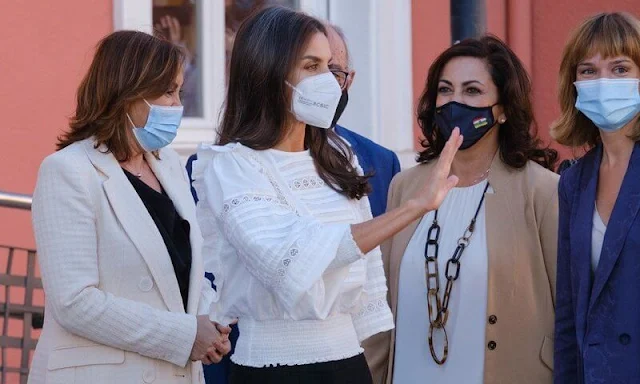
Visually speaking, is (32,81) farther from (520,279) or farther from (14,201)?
(520,279)

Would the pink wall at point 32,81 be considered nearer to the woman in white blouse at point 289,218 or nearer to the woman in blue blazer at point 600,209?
the woman in white blouse at point 289,218

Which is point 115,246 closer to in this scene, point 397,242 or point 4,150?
point 397,242

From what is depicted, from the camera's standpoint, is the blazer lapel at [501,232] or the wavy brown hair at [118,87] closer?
the wavy brown hair at [118,87]

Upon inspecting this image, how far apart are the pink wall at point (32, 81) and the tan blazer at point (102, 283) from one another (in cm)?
206

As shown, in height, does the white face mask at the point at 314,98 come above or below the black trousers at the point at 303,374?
above

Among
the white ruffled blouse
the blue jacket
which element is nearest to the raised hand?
the white ruffled blouse

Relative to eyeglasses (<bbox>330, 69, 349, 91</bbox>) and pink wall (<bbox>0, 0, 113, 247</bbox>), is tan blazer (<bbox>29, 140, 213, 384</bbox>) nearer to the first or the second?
eyeglasses (<bbox>330, 69, 349, 91</bbox>)

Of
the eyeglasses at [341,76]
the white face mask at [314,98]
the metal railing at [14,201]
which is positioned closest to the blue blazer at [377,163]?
the eyeglasses at [341,76]

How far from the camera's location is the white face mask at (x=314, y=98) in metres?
3.70

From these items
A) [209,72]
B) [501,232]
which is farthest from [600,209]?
[209,72]

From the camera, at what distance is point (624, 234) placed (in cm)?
392

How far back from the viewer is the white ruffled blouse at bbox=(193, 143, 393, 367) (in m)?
3.43

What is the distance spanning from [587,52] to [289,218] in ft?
4.19

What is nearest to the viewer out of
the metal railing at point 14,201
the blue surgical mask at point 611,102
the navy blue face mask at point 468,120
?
the blue surgical mask at point 611,102
